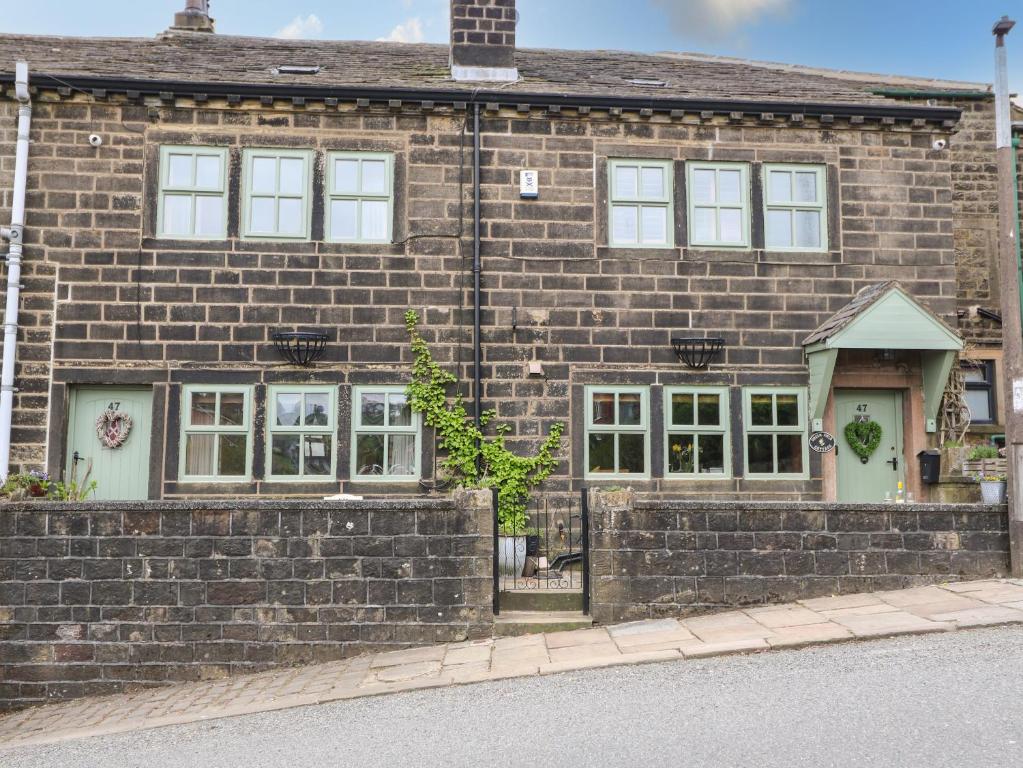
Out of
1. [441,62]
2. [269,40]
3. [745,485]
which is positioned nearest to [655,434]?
[745,485]

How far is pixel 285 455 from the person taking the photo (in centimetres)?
1034

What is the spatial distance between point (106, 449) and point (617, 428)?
6285 millimetres

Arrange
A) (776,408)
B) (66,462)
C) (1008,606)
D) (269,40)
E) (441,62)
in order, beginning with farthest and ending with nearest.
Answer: (269,40)
(441,62)
(776,408)
(66,462)
(1008,606)

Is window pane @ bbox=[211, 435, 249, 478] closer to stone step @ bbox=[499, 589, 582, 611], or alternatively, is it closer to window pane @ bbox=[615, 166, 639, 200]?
stone step @ bbox=[499, 589, 582, 611]

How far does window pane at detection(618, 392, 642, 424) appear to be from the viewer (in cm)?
1070

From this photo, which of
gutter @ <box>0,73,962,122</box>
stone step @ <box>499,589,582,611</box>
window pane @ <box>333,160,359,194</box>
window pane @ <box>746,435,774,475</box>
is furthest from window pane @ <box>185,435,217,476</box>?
window pane @ <box>746,435,774,475</box>

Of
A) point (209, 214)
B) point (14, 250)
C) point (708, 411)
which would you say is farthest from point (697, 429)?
point (14, 250)

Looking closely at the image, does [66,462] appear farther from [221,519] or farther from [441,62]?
[441,62]

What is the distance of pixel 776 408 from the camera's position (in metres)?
10.9

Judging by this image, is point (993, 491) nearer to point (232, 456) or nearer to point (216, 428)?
point (232, 456)

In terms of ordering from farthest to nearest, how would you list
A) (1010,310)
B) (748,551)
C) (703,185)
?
(703,185), (1010,310), (748,551)

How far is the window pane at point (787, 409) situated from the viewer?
1085cm

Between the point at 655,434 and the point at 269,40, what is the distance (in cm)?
885

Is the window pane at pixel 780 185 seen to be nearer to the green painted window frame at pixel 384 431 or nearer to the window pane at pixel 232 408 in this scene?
the green painted window frame at pixel 384 431
